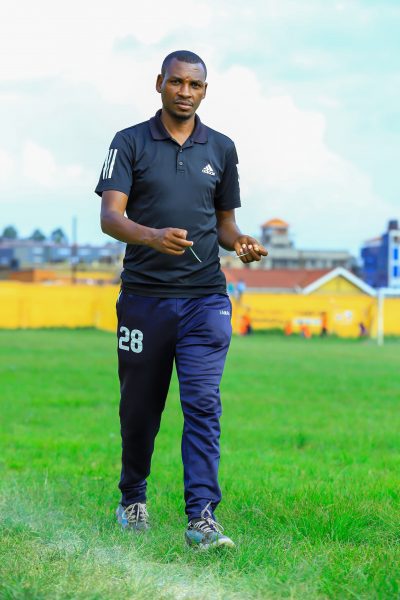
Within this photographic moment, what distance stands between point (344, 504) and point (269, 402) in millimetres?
8055

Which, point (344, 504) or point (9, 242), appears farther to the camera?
point (9, 242)

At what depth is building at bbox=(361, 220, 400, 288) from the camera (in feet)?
182

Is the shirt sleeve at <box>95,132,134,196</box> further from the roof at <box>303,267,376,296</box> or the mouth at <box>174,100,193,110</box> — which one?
the roof at <box>303,267,376,296</box>

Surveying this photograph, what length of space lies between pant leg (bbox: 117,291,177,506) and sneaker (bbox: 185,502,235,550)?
26.1 inches

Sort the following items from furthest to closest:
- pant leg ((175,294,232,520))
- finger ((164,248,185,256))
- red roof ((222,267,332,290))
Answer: red roof ((222,267,332,290)), pant leg ((175,294,232,520)), finger ((164,248,185,256))

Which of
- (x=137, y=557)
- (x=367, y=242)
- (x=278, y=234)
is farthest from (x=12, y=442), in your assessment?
(x=278, y=234)

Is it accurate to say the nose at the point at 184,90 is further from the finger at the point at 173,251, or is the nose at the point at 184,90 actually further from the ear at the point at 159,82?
the finger at the point at 173,251

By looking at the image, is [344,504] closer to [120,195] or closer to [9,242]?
[120,195]

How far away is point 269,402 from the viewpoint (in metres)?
13.8

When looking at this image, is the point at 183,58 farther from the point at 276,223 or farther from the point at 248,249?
the point at 276,223

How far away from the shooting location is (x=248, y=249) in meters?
5.27

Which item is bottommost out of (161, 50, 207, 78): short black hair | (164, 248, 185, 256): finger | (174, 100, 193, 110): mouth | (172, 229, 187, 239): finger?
(164, 248, 185, 256): finger

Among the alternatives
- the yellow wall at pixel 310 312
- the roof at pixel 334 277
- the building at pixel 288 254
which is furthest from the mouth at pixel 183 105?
the building at pixel 288 254

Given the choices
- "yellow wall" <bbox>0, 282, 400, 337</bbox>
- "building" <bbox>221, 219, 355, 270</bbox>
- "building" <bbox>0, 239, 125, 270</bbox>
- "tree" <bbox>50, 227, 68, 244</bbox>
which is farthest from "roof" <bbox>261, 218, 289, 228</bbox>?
"yellow wall" <bbox>0, 282, 400, 337</bbox>
